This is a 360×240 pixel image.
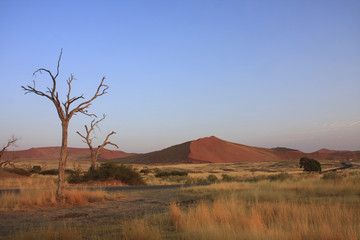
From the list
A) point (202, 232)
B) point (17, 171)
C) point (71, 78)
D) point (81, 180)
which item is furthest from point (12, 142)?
point (202, 232)

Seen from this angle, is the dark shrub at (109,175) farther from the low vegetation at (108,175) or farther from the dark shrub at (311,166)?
the dark shrub at (311,166)

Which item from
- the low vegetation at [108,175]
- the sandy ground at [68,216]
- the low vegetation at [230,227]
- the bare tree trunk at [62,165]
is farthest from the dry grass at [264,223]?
the low vegetation at [108,175]

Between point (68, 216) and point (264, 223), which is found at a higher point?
point (264, 223)

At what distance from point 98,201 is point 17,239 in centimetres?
711

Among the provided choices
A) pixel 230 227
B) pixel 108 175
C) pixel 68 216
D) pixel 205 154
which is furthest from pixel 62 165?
pixel 205 154

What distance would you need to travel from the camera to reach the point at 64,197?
11.5m

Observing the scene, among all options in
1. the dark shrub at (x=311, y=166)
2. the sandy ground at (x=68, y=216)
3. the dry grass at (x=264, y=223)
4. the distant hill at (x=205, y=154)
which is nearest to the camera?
the dry grass at (x=264, y=223)

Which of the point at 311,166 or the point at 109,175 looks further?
the point at 311,166

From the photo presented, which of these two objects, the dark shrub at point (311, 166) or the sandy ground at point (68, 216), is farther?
the dark shrub at point (311, 166)

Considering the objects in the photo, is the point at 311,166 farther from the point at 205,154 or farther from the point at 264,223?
the point at 205,154

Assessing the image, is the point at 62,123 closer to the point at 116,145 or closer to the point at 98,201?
the point at 98,201

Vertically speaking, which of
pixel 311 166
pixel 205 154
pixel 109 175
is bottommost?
pixel 311 166

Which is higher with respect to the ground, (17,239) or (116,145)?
Answer: (116,145)

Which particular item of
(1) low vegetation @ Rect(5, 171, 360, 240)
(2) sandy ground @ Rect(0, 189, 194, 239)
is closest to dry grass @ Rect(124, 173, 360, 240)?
(1) low vegetation @ Rect(5, 171, 360, 240)
